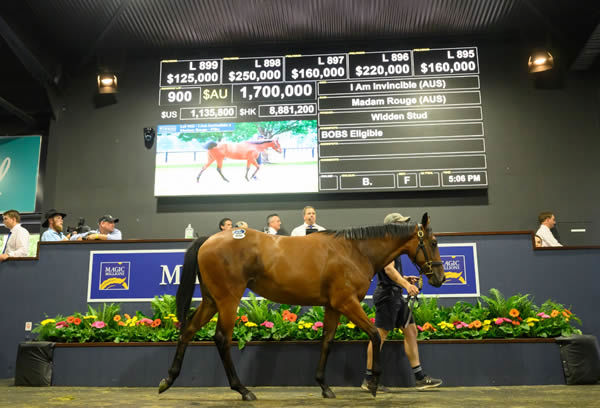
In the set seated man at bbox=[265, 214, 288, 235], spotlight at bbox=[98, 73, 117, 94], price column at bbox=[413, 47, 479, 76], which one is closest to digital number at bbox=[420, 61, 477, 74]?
price column at bbox=[413, 47, 479, 76]

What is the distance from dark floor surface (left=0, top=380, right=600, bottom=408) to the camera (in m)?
4.18

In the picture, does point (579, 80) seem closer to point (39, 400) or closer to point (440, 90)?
point (440, 90)

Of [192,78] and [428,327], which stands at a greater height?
[192,78]

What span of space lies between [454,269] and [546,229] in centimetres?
345

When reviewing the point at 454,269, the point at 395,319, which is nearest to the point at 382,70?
the point at 454,269

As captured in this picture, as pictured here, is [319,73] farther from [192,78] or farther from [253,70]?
[192,78]

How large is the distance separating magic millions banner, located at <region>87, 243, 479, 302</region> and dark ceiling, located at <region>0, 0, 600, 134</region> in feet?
16.7

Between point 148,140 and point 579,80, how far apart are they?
8976mm

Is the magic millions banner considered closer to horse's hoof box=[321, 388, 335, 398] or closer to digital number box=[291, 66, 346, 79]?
horse's hoof box=[321, 388, 335, 398]

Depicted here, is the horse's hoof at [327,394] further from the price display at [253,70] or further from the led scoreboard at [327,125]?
the price display at [253,70]

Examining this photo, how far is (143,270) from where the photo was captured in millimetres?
6461

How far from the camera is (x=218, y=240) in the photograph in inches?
192

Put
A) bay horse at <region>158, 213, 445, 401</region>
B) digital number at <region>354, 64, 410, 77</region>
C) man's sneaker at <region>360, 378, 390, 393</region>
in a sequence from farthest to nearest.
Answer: digital number at <region>354, 64, 410, 77</region> < man's sneaker at <region>360, 378, 390, 393</region> < bay horse at <region>158, 213, 445, 401</region>

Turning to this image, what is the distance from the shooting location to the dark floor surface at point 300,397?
Result: 4.18 meters
